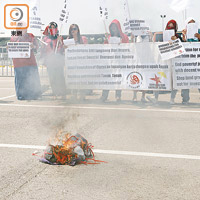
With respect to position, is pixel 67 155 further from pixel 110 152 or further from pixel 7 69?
pixel 7 69

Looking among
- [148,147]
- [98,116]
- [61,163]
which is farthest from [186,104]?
[61,163]

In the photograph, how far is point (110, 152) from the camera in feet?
18.0

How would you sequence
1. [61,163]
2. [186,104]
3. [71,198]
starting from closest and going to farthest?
[71,198] → [61,163] → [186,104]

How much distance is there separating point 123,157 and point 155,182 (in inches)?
40.3

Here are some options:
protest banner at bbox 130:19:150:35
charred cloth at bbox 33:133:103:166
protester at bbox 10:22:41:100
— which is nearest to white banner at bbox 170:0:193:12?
protest banner at bbox 130:19:150:35

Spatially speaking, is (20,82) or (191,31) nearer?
(191,31)

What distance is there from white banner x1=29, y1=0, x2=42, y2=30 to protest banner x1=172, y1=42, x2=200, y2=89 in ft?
14.5

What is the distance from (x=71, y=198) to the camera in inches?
151

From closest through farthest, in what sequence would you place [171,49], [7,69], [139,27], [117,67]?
[171,49] → [117,67] → [139,27] → [7,69]

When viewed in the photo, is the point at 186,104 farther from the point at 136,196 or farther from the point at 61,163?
the point at 136,196

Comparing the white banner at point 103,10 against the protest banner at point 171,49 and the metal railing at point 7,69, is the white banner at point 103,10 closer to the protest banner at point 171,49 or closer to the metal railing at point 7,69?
the protest banner at point 171,49

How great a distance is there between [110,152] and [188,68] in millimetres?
4978

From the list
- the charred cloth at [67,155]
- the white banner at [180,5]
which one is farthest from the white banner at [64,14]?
the charred cloth at [67,155]

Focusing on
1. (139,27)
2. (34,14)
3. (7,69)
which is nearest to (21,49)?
(34,14)
